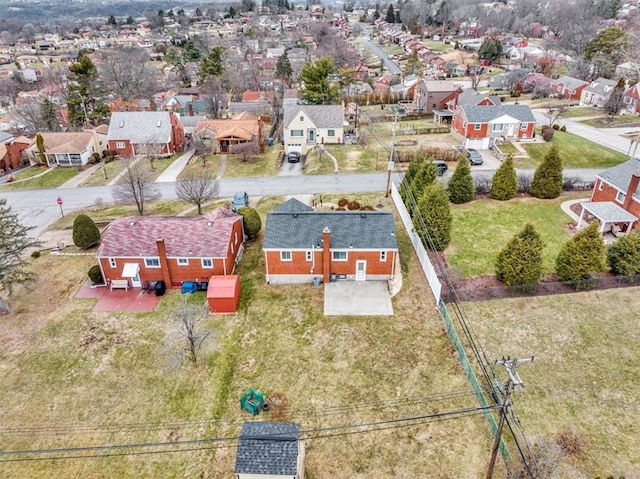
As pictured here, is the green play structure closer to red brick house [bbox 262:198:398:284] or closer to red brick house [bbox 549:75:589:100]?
red brick house [bbox 262:198:398:284]

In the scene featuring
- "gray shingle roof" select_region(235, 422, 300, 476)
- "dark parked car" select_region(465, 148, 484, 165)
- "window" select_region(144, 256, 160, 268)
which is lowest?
"gray shingle roof" select_region(235, 422, 300, 476)

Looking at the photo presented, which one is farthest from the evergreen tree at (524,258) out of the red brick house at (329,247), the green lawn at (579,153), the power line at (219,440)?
the green lawn at (579,153)

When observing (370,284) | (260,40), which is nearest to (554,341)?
(370,284)

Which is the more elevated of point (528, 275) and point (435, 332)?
point (528, 275)

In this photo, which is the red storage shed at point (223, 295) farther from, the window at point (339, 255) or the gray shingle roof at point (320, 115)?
the gray shingle roof at point (320, 115)

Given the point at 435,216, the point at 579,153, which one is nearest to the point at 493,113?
the point at 579,153

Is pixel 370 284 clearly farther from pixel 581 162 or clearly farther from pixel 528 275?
pixel 581 162

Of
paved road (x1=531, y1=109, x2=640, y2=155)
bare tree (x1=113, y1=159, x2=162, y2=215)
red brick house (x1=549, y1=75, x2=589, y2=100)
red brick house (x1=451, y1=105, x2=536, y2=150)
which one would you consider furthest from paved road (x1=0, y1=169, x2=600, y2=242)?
red brick house (x1=549, y1=75, x2=589, y2=100)
